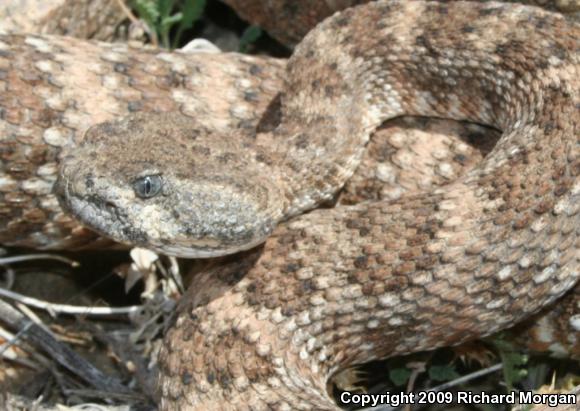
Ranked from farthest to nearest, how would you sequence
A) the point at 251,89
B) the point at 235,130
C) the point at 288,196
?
the point at 251,89
the point at 235,130
the point at 288,196

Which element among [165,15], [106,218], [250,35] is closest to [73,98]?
[106,218]

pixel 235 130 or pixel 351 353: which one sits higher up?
pixel 235 130

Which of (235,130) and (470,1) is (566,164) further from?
(235,130)

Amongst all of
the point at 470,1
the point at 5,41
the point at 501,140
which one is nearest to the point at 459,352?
the point at 501,140

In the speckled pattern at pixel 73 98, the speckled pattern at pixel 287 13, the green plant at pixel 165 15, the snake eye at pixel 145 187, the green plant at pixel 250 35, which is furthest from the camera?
the green plant at pixel 250 35

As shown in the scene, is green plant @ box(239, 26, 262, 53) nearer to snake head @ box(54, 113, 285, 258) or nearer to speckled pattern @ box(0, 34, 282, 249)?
speckled pattern @ box(0, 34, 282, 249)

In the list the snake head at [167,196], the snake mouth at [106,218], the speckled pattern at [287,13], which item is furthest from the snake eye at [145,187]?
the speckled pattern at [287,13]

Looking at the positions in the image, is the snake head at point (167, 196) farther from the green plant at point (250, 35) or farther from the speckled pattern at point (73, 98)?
the green plant at point (250, 35)

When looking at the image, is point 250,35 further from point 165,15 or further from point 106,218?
point 106,218
